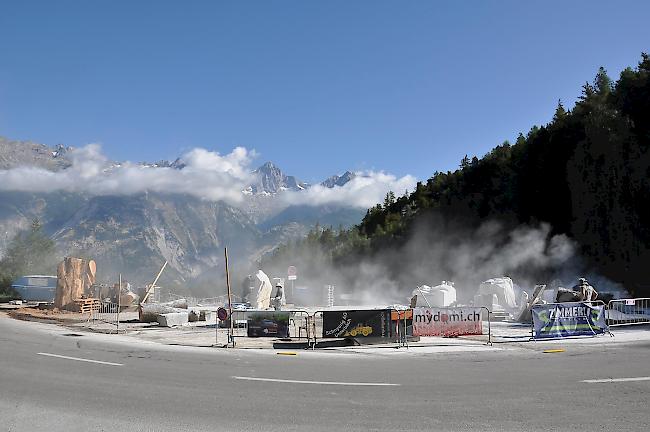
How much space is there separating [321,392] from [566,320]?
15009mm

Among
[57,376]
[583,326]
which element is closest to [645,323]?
[583,326]

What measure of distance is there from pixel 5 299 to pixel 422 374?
53924mm

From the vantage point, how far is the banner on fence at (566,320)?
21.8 metres

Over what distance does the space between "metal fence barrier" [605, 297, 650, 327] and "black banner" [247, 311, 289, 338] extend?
14830 mm

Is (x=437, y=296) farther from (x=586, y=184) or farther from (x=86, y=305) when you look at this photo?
(x=86, y=305)

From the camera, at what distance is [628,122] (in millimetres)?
47938

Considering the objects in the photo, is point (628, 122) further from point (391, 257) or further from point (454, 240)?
point (391, 257)

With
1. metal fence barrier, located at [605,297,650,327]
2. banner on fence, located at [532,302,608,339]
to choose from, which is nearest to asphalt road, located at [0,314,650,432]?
banner on fence, located at [532,302,608,339]

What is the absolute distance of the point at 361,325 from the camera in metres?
21.2

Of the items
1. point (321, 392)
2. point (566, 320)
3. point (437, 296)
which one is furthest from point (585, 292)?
point (321, 392)

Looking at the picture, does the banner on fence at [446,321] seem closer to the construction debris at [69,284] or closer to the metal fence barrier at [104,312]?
the metal fence barrier at [104,312]

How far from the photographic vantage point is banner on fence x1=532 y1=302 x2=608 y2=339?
859 inches

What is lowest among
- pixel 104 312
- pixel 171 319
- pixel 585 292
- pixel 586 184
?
pixel 104 312

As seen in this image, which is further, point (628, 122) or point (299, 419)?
point (628, 122)
